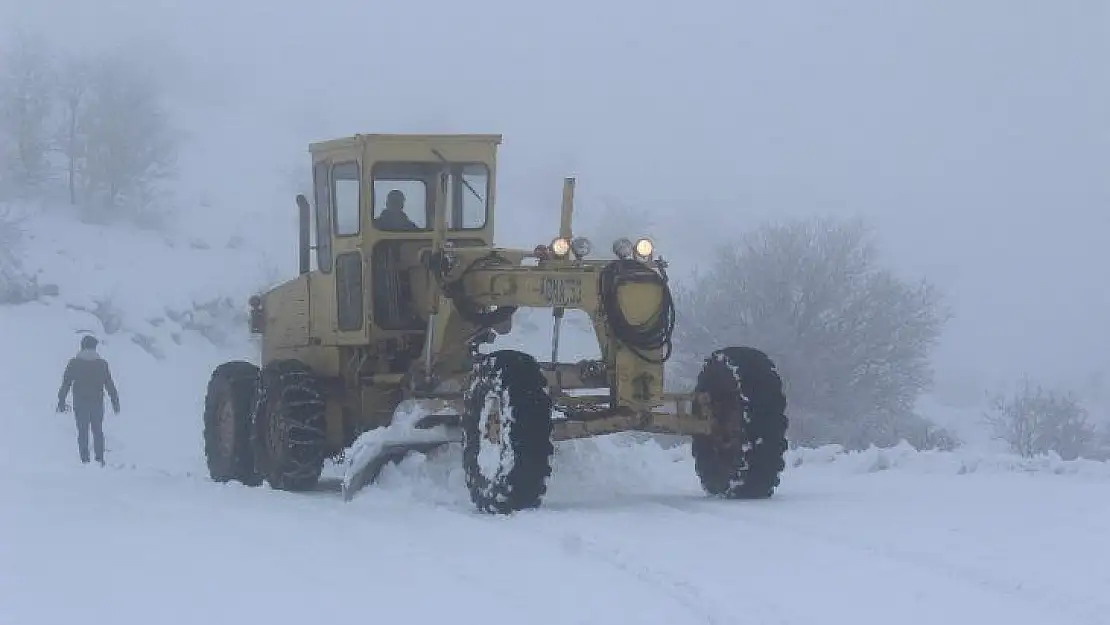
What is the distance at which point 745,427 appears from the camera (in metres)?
11.6

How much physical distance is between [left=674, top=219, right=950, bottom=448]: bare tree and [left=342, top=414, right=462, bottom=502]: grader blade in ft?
69.4

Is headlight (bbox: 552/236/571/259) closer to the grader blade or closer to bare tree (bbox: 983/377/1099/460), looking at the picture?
the grader blade

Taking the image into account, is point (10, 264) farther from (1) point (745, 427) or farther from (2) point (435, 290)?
(1) point (745, 427)

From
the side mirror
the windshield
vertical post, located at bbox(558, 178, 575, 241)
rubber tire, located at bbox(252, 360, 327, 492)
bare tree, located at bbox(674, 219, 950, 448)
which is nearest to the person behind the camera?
vertical post, located at bbox(558, 178, 575, 241)

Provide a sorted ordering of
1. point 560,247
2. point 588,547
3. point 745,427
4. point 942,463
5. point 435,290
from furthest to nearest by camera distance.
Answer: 1. point 942,463
2. point 435,290
3. point 745,427
4. point 560,247
5. point 588,547

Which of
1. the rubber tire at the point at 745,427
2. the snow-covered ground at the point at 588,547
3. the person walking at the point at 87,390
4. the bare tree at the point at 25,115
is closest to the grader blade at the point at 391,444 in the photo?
the snow-covered ground at the point at 588,547

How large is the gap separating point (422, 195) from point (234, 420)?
10.5 ft

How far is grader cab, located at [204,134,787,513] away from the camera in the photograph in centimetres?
1095

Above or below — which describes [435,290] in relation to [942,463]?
above

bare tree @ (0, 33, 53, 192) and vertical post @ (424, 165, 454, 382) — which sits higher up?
bare tree @ (0, 33, 53, 192)

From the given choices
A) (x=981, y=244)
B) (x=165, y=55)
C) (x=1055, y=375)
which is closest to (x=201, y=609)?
(x=1055, y=375)

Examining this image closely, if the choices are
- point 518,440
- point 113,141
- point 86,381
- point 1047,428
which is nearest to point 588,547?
point 518,440

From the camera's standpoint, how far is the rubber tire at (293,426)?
44.2 feet

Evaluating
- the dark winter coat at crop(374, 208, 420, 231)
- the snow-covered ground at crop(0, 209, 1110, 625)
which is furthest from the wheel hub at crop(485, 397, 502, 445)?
the dark winter coat at crop(374, 208, 420, 231)
